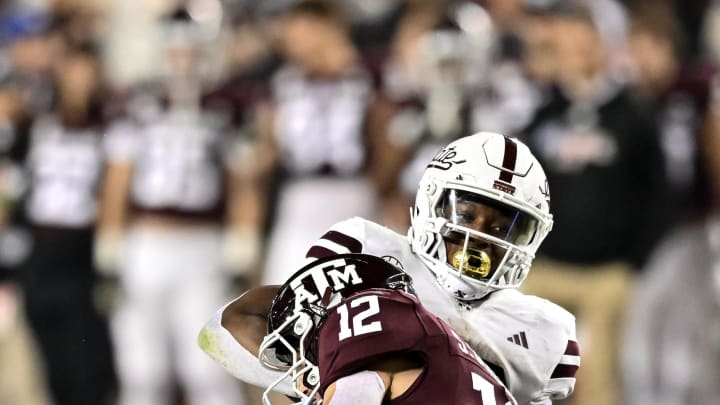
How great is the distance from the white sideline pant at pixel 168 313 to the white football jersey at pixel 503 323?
11.6 ft

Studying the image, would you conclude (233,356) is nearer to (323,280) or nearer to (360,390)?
(323,280)

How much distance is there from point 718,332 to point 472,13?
173 cm

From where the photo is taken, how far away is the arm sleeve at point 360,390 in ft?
7.95

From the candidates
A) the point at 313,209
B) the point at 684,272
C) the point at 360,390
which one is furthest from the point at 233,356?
the point at 684,272

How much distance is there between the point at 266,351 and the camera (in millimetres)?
2871

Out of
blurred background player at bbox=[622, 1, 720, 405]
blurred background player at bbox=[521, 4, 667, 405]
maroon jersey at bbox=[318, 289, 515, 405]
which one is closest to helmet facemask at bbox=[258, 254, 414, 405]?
maroon jersey at bbox=[318, 289, 515, 405]

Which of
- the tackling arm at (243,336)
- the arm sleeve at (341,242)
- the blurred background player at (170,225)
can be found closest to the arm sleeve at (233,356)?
the tackling arm at (243,336)

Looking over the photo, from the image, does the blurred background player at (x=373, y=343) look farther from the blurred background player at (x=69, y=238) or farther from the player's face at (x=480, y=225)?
the blurred background player at (x=69, y=238)

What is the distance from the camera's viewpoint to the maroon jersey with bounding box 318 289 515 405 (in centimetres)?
246

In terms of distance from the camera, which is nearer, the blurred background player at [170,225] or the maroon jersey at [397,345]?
the maroon jersey at [397,345]

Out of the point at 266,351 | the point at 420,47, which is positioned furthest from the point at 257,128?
the point at 266,351

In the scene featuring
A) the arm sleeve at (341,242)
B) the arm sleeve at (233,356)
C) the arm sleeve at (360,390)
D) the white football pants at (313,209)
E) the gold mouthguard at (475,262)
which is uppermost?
the arm sleeve at (341,242)

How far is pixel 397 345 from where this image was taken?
8.08 feet

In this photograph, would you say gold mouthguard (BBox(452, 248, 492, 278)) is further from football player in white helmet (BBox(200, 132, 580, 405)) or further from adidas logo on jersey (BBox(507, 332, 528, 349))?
adidas logo on jersey (BBox(507, 332, 528, 349))
